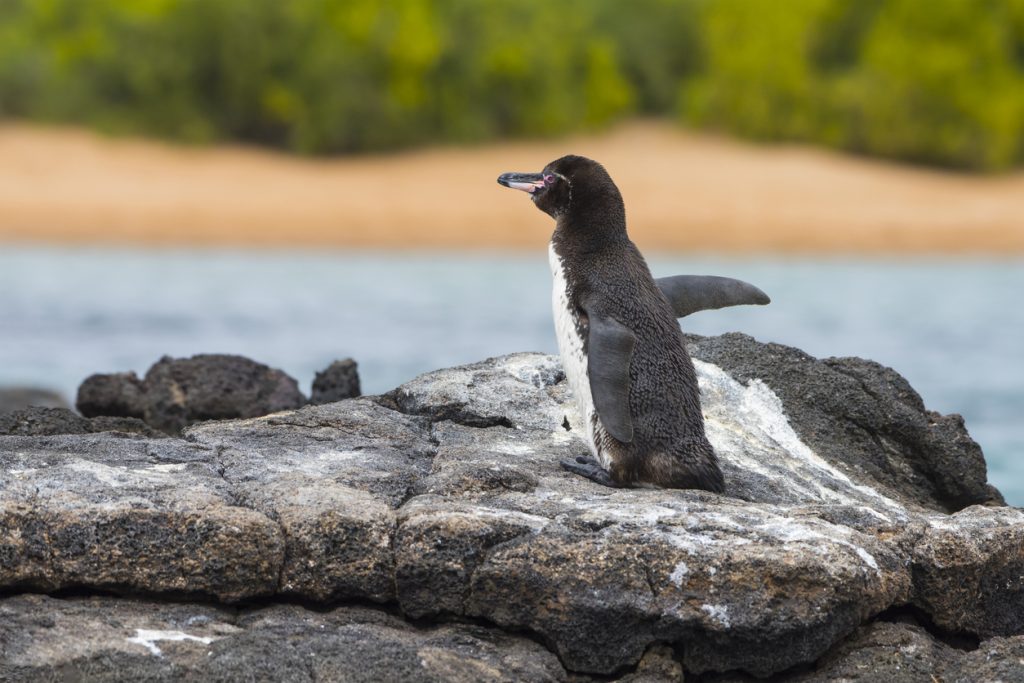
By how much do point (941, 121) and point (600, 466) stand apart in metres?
25.0

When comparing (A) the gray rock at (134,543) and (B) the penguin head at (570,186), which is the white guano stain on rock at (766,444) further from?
(A) the gray rock at (134,543)

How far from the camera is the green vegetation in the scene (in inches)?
982

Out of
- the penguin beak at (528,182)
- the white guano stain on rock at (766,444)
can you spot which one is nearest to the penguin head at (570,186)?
the penguin beak at (528,182)

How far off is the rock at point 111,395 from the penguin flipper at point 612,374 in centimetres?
260

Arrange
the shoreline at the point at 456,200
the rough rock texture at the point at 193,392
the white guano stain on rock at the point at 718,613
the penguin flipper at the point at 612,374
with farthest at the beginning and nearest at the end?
1. the shoreline at the point at 456,200
2. the rough rock texture at the point at 193,392
3. the penguin flipper at the point at 612,374
4. the white guano stain on rock at the point at 718,613

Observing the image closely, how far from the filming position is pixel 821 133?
27828 mm

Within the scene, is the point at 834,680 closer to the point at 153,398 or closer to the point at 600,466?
the point at 600,466

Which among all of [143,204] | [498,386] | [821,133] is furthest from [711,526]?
[821,133]

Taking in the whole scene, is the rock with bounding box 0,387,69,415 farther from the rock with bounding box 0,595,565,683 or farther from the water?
the rock with bounding box 0,595,565,683

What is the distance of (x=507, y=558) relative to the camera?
3.39 metres

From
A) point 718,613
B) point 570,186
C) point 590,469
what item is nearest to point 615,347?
point 590,469

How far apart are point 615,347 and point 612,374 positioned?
3.2 inches

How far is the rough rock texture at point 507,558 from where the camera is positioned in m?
3.34

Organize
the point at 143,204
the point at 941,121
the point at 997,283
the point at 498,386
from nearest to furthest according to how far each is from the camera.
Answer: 1. the point at 498,386
2. the point at 997,283
3. the point at 143,204
4. the point at 941,121
